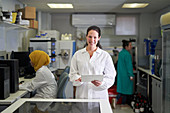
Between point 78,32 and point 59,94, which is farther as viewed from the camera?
point 78,32

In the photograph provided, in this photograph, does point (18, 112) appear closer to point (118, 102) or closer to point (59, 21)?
point (118, 102)

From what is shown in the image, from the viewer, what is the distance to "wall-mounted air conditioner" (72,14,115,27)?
582cm

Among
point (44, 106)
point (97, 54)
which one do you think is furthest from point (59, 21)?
point (44, 106)

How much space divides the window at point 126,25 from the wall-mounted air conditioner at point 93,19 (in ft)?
0.91

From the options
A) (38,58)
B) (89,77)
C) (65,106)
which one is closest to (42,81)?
(38,58)

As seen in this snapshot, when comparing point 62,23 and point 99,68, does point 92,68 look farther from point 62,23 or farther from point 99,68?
point 62,23

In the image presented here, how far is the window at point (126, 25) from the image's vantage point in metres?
6.01

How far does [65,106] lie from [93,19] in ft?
15.1

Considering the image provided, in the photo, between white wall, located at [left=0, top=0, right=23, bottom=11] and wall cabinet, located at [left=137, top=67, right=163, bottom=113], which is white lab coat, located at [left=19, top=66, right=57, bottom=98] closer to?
white wall, located at [left=0, top=0, right=23, bottom=11]

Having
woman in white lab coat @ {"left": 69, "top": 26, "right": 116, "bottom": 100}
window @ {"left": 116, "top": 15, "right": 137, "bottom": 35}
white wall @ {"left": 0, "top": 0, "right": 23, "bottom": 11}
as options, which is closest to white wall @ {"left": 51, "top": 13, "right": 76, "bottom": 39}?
window @ {"left": 116, "top": 15, "right": 137, "bottom": 35}

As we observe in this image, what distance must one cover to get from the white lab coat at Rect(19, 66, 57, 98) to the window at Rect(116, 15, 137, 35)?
3760 millimetres

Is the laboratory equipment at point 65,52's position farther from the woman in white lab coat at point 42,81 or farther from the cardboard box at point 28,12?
the woman in white lab coat at point 42,81

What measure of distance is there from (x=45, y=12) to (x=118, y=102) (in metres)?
3.20

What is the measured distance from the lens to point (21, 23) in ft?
11.3
